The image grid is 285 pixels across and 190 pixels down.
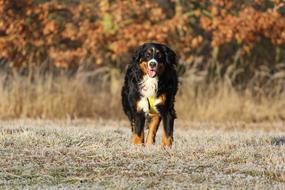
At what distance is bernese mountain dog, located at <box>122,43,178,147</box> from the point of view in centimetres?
1022

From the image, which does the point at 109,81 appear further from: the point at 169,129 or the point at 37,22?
the point at 169,129

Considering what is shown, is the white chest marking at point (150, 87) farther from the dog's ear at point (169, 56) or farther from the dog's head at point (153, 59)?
the dog's ear at point (169, 56)

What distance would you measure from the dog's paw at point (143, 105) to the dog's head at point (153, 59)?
0.34 meters

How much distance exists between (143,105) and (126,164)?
1847mm

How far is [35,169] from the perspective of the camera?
8211mm

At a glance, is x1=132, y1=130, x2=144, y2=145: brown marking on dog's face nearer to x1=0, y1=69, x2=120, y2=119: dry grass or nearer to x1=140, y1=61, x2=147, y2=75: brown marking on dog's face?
x1=140, y1=61, x2=147, y2=75: brown marking on dog's face

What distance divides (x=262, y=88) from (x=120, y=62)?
13.3 feet

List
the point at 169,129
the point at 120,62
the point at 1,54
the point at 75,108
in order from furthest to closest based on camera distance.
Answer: the point at 120,62 → the point at 1,54 → the point at 75,108 → the point at 169,129

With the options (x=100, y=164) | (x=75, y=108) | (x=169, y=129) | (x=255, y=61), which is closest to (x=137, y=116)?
(x=169, y=129)

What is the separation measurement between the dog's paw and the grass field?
0.50 meters

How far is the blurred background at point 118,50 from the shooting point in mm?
19938

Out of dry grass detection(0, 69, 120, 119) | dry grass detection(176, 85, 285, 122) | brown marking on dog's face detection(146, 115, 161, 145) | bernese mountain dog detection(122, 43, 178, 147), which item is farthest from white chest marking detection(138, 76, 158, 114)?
dry grass detection(176, 85, 285, 122)

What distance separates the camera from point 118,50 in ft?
67.7

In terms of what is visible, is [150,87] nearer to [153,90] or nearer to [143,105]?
[153,90]
